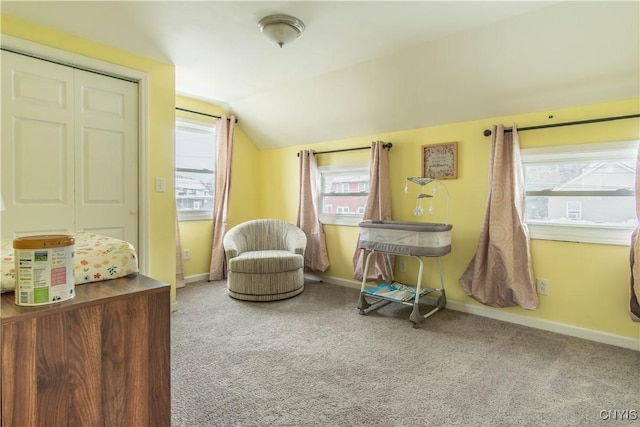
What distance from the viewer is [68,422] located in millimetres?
917

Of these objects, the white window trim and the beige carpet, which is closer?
the beige carpet

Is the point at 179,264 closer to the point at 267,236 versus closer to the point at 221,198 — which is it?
the point at 221,198

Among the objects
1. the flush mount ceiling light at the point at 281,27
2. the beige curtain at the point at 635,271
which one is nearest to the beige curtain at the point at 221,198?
the flush mount ceiling light at the point at 281,27

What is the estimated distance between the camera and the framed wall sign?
→ 328 cm

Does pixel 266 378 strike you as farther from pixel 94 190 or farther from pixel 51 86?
pixel 51 86

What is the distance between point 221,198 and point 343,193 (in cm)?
158

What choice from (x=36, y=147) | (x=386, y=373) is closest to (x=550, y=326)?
(x=386, y=373)

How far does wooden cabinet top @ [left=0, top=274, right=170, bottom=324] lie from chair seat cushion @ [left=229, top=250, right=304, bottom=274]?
88.3 inches

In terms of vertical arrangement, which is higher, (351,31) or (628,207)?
(351,31)

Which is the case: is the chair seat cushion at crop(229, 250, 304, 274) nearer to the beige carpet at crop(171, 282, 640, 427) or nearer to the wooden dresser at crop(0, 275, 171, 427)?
the beige carpet at crop(171, 282, 640, 427)

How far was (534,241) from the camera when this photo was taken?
286 cm

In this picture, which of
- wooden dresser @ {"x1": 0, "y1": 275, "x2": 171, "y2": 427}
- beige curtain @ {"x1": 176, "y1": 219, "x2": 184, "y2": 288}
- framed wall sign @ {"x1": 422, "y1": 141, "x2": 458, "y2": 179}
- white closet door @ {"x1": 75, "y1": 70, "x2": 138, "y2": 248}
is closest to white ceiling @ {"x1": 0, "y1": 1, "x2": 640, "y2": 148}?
framed wall sign @ {"x1": 422, "y1": 141, "x2": 458, "y2": 179}

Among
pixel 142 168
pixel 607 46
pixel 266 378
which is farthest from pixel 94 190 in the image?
pixel 607 46

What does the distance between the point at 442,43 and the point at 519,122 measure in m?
0.97
